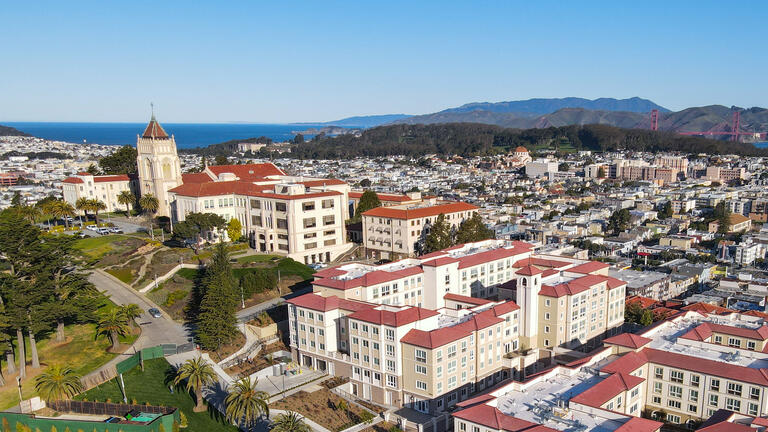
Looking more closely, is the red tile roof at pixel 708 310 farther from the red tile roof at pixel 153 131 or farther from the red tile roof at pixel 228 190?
the red tile roof at pixel 153 131

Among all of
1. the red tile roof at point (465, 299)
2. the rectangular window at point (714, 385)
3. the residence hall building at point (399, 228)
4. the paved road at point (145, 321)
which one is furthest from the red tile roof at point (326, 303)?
the residence hall building at point (399, 228)

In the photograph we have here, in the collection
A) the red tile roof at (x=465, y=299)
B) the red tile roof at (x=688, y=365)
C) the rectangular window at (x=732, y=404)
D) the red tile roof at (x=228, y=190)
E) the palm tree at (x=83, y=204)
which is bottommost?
the rectangular window at (x=732, y=404)

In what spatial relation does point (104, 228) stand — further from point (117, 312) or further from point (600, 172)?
point (600, 172)

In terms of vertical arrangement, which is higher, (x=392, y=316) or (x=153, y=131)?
(x=153, y=131)

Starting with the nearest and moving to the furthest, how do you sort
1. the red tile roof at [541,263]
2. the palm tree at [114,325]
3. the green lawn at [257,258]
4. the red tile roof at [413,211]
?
the palm tree at [114,325], the red tile roof at [541,263], the green lawn at [257,258], the red tile roof at [413,211]

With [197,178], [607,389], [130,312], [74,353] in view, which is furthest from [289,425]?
[197,178]

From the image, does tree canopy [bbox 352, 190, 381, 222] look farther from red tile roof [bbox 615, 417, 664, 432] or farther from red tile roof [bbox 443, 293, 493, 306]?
red tile roof [bbox 615, 417, 664, 432]

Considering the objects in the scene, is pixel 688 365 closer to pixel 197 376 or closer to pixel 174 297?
pixel 197 376
